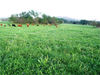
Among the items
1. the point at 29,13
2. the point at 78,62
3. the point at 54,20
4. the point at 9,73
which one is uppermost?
the point at 29,13

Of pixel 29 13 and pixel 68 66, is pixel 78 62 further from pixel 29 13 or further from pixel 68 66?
pixel 29 13

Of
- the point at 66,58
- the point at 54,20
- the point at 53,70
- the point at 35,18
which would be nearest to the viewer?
the point at 53,70

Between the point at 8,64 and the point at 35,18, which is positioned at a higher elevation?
the point at 35,18

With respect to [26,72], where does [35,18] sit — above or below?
above

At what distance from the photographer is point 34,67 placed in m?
3.12

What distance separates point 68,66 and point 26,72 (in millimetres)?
1924

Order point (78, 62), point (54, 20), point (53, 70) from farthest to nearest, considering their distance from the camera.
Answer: point (54, 20)
point (78, 62)
point (53, 70)

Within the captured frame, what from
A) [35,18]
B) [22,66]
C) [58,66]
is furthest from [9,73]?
[35,18]

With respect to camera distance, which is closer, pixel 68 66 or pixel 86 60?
pixel 68 66

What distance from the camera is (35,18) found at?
6775cm

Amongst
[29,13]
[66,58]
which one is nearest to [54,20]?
[29,13]

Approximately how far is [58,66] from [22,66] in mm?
1707

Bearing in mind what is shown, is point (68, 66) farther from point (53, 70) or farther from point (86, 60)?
point (86, 60)

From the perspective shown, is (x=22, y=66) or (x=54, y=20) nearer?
(x=22, y=66)
